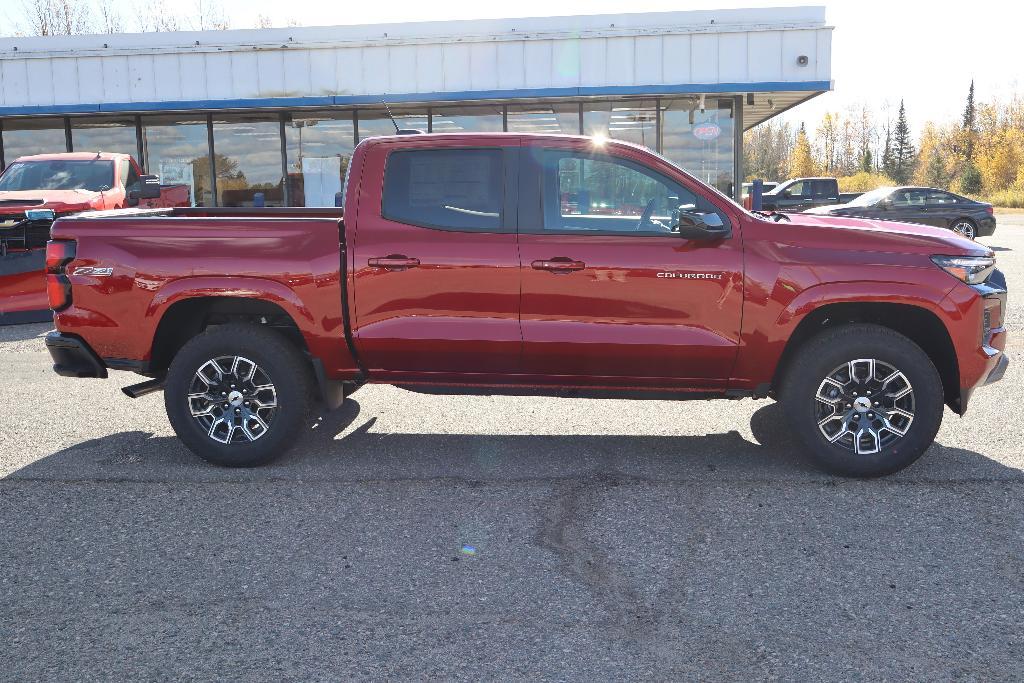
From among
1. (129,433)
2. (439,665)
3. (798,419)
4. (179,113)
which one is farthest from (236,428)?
(179,113)

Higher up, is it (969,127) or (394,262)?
(969,127)

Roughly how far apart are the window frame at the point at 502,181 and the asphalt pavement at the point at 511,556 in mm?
1413

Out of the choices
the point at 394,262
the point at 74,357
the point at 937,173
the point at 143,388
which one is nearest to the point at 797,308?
the point at 394,262

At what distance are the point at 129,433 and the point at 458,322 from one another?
2616 mm

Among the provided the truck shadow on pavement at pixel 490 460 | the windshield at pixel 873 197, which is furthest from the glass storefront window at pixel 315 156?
the truck shadow on pavement at pixel 490 460

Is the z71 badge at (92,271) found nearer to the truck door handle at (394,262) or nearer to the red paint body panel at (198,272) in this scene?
the red paint body panel at (198,272)

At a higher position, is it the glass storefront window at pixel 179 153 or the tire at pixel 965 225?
the glass storefront window at pixel 179 153

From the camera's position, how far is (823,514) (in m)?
4.71

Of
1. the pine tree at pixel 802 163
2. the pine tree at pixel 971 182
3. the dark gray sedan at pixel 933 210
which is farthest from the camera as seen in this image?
the pine tree at pixel 802 163

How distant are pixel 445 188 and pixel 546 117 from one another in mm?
15202

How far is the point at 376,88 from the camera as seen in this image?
1897cm

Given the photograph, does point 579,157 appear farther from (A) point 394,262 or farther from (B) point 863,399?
(B) point 863,399

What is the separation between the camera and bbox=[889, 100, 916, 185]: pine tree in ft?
323

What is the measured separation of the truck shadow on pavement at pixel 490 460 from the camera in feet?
17.7
